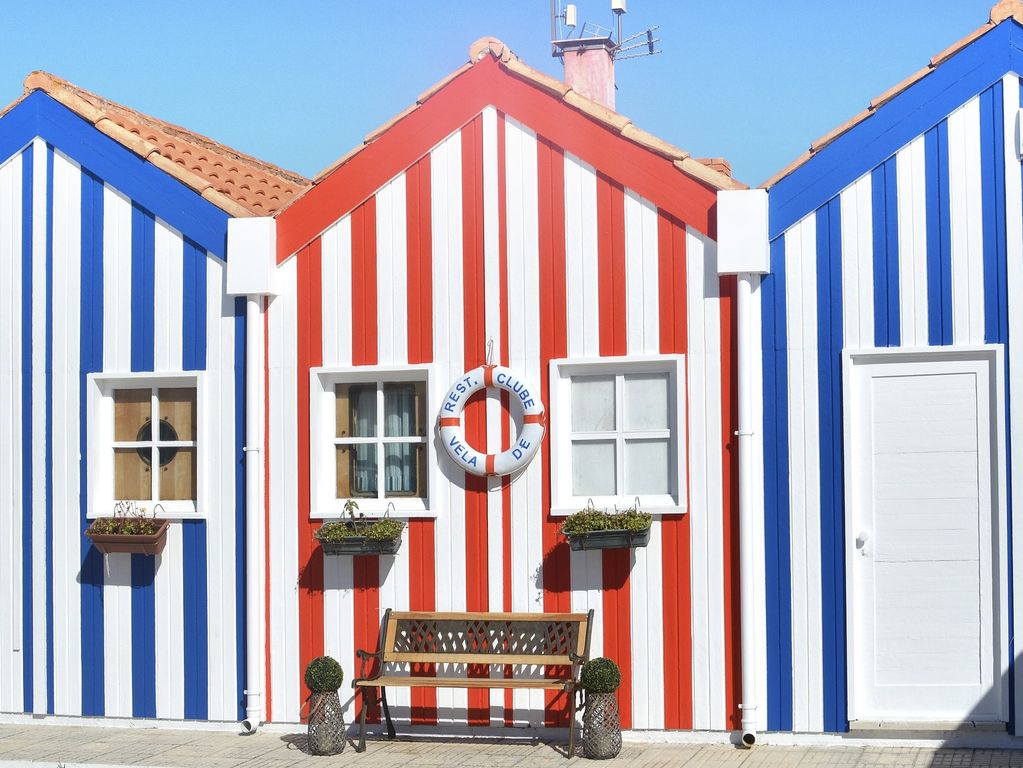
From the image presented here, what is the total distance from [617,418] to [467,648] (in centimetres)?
171

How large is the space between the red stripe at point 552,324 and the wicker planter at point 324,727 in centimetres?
129

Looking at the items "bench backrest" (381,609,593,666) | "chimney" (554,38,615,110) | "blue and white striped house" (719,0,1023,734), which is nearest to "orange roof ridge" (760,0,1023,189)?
"blue and white striped house" (719,0,1023,734)

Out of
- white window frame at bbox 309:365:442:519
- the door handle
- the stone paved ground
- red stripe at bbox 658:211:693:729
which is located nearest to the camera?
the stone paved ground

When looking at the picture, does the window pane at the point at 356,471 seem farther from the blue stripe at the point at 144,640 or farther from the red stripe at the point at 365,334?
the blue stripe at the point at 144,640

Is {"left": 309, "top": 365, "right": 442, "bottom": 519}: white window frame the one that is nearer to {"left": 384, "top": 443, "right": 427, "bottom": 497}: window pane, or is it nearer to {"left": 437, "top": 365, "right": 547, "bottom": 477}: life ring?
{"left": 384, "top": 443, "right": 427, "bottom": 497}: window pane

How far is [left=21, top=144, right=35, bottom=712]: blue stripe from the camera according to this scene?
9820 mm

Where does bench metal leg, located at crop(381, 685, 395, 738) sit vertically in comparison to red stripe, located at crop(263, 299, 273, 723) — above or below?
below

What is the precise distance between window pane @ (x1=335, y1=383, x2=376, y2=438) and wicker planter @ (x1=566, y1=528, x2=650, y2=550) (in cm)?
164

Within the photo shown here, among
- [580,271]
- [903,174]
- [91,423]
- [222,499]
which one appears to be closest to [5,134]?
[91,423]

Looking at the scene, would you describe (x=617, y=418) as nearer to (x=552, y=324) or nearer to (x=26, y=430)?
(x=552, y=324)

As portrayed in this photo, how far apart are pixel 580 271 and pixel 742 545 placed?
76.8 inches

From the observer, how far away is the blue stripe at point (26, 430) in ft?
32.2

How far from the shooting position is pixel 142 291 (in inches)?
→ 382

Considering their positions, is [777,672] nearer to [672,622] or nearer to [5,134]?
[672,622]
